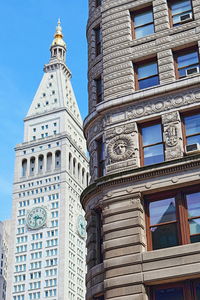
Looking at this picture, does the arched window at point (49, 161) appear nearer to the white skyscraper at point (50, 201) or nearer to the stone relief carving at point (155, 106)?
the white skyscraper at point (50, 201)

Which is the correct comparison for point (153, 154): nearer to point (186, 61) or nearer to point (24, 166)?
point (186, 61)

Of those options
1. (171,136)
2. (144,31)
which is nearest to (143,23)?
(144,31)

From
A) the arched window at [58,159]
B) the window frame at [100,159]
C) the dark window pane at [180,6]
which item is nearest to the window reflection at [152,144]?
the window frame at [100,159]

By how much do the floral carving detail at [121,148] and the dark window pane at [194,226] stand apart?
4291 millimetres

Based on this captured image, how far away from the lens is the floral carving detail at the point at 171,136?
23969mm

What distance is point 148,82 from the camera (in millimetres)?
26688

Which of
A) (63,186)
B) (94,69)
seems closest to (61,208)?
(63,186)

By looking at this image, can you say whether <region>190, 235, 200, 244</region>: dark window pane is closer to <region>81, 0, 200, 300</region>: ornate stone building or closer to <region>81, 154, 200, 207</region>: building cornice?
<region>81, 0, 200, 300</region>: ornate stone building

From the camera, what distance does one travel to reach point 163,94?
2523cm

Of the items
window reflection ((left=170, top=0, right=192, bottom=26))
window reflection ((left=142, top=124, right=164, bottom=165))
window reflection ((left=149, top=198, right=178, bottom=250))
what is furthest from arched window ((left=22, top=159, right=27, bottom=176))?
window reflection ((left=149, top=198, right=178, bottom=250))

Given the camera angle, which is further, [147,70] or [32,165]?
[32,165]

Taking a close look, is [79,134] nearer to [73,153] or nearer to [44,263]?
[73,153]

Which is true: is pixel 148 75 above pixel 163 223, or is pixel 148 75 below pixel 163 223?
above

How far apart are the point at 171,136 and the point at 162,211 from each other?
3.46 metres
